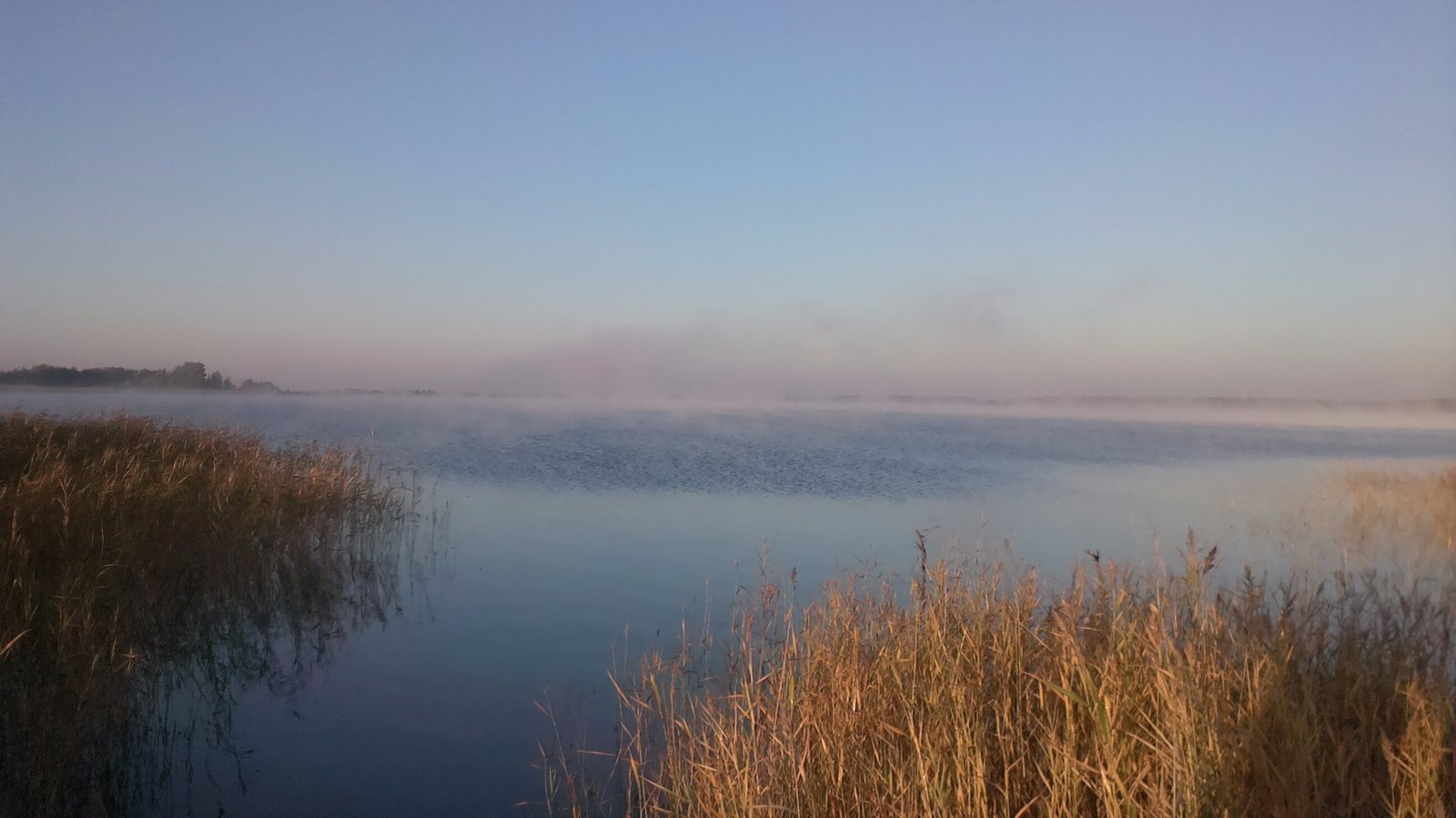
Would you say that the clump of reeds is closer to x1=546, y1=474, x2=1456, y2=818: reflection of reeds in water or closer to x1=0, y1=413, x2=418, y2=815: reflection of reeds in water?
x1=546, y1=474, x2=1456, y2=818: reflection of reeds in water

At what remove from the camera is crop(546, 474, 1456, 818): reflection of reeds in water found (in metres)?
2.49

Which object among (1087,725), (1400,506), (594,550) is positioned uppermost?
(1087,725)

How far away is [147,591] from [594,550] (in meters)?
4.61

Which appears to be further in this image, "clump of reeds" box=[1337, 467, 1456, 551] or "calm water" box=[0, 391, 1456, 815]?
"clump of reeds" box=[1337, 467, 1456, 551]

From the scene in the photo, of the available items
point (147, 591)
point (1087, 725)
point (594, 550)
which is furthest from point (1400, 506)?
point (147, 591)

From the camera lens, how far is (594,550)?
9.73 m

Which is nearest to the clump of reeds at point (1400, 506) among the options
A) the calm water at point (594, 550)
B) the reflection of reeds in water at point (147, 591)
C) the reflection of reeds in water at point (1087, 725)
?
the calm water at point (594, 550)

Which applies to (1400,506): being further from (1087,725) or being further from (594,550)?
(1087,725)

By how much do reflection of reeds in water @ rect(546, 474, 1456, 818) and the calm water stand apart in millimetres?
977

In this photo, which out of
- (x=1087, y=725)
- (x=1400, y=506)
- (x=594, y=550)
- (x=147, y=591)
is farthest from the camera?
(x=1400, y=506)

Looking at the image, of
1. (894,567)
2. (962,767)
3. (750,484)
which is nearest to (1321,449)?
(750,484)

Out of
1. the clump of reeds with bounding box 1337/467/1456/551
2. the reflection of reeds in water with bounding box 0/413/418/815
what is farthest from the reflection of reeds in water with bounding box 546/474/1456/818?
the clump of reeds with bounding box 1337/467/1456/551

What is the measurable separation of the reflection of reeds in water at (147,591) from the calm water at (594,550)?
40 cm

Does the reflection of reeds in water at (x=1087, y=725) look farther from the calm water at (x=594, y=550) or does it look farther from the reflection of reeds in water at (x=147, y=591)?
the reflection of reeds in water at (x=147, y=591)
